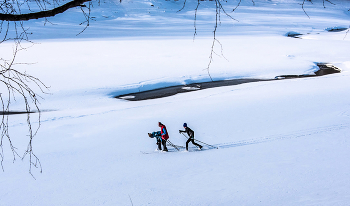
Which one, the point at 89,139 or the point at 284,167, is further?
the point at 89,139

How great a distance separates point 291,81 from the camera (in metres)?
14.1

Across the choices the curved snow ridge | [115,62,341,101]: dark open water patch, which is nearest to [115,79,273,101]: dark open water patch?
[115,62,341,101]: dark open water patch

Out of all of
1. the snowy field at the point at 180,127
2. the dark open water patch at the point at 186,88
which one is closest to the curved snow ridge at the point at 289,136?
the snowy field at the point at 180,127

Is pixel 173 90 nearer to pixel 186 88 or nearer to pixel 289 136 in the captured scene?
pixel 186 88

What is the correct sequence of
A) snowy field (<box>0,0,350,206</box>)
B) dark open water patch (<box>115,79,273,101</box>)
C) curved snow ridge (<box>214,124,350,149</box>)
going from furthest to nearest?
dark open water patch (<box>115,79,273,101</box>)
curved snow ridge (<box>214,124,350,149</box>)
snowy field (<box>0,0,350,206</box>)

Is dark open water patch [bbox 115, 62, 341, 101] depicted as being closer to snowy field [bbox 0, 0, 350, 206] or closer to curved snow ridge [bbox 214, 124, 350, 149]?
snowy field [bbox 0, 0, 350, 206]

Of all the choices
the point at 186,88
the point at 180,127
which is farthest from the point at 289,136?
the point at 186,88

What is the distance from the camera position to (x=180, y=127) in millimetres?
9211

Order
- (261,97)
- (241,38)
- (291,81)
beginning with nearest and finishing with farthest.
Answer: (261,97) < (291,81) < (241,38)

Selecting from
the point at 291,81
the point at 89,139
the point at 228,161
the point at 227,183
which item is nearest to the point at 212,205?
the point at 227,183

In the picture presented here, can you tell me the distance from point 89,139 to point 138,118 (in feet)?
6.83

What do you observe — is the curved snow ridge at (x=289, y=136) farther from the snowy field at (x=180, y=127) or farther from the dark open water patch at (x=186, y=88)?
the dark open water patch at (x=186, y=88)

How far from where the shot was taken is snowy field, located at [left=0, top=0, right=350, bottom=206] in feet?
17.9

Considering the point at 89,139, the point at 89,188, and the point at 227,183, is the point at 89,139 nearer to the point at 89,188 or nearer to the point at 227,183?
the point at 89,188
